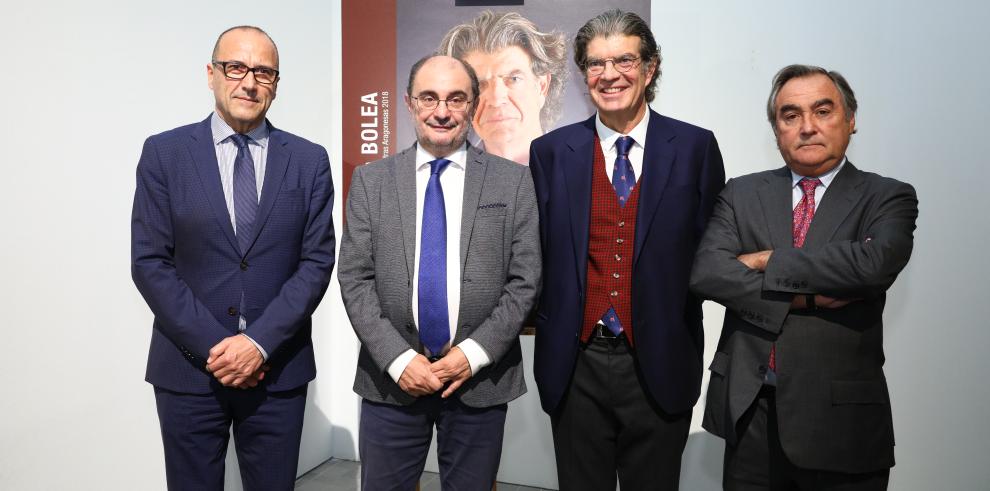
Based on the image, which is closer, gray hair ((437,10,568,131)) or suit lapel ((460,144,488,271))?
suit lapel ((460,144,488,271))

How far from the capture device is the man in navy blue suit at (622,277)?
6.34ft

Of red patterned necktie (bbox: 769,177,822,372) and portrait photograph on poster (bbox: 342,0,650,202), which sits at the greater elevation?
portrait photograph on poster (bbox: 342,0,650,202)

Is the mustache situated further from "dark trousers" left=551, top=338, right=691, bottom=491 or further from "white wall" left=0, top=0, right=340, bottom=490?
"white wall" left=0, top=0, right=340, bottom=490

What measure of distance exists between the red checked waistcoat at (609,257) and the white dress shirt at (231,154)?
3.42 feet

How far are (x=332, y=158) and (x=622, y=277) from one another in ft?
8.10

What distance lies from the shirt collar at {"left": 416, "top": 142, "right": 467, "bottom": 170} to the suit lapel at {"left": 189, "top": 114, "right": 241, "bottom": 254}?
598 millimetres

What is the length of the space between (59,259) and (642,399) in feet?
7.02

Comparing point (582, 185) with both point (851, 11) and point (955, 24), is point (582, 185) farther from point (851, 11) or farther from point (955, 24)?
point (955, 24)

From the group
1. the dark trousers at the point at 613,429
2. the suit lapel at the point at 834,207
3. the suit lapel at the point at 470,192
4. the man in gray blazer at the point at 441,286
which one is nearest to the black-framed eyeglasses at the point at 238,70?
the man in gray blazer at the point at 441,286

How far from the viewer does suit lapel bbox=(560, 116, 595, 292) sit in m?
1.95

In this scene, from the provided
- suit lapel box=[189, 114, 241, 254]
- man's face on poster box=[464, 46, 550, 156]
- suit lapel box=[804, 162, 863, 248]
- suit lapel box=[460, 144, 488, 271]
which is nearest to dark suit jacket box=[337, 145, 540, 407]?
suit lapel box=[460, 144, 488, 271]

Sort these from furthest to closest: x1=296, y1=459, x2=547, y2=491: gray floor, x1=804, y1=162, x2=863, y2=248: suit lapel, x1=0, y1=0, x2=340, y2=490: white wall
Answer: x1=296, y1=459, x2=547, y2=491: gray floor < x1=0, y1=0, x2=340, y2=490: white wall < x1=804, y1=162, x2=863, y2=248: suit lapel

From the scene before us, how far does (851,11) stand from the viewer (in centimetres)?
306

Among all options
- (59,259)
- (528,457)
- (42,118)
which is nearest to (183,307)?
(59,259)
